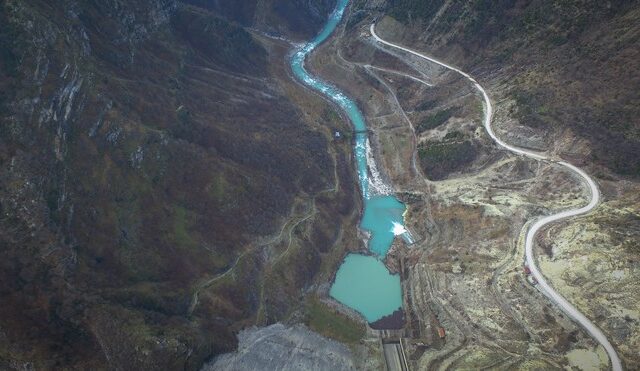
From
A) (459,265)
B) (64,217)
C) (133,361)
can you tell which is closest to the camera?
(133,361)

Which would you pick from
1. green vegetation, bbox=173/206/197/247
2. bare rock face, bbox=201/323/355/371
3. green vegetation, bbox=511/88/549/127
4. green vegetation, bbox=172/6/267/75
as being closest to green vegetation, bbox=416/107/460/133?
green vegetation, bbox=511/88/549/127

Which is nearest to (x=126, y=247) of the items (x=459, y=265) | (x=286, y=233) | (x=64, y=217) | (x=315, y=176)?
(x=64, y=217)

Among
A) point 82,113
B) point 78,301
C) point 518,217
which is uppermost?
point 82,113

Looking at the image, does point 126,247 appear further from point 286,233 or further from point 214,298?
point 286,233

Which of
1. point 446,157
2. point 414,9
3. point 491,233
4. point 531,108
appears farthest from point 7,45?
point 414,9

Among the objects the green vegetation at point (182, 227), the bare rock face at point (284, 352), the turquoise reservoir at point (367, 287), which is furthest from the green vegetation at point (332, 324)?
the green vegetation at point (182, 227)

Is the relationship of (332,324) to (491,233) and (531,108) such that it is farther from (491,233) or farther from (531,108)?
(531,108)

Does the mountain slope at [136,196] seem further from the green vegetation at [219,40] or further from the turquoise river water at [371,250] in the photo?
the green vegetation at [219,40]
